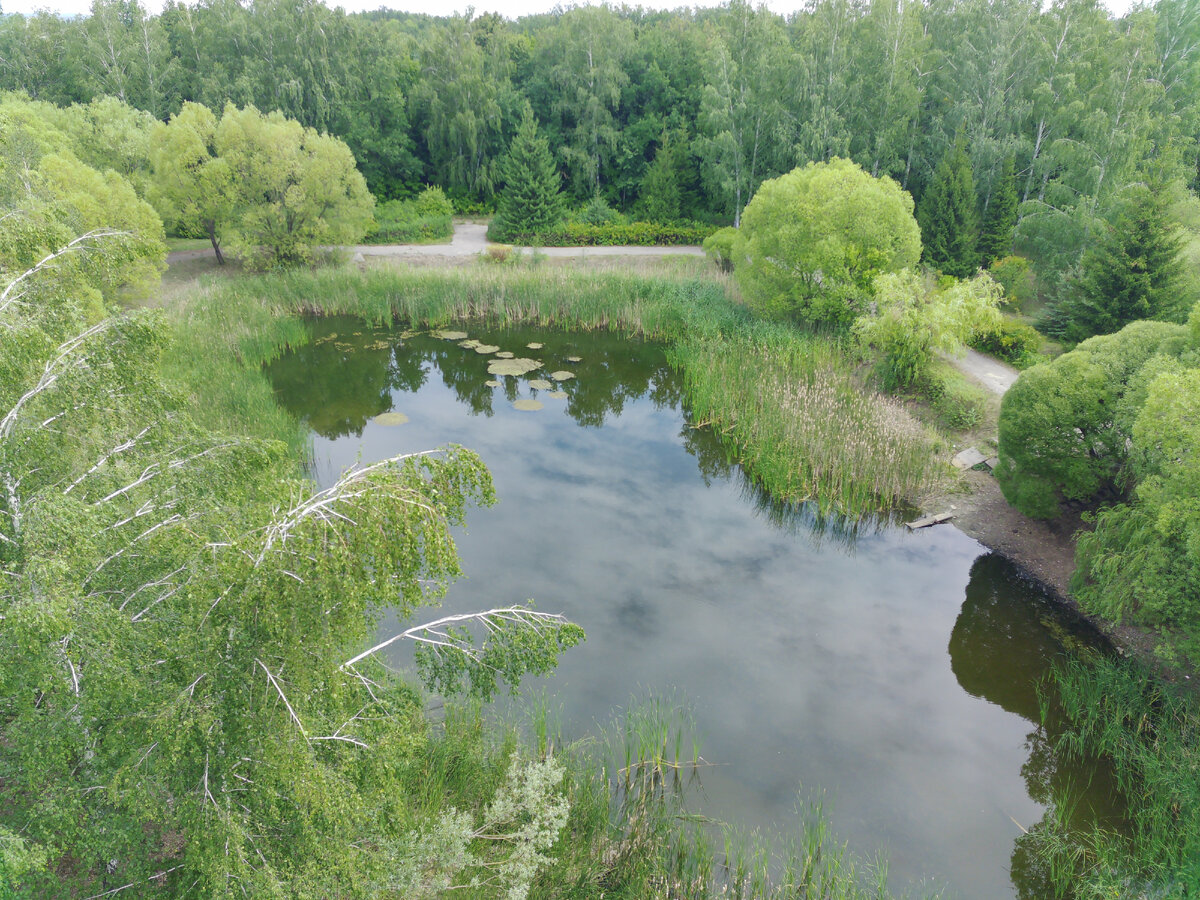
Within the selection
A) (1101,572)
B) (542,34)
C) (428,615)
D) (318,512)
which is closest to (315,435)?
(428,615)

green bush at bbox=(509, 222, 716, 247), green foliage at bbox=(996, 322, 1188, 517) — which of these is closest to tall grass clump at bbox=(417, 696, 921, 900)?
green foliage at bbox=(996, 322, 1188, 517)

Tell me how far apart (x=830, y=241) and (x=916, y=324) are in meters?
3.12

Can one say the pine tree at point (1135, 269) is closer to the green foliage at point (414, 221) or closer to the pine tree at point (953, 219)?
the pine tree at point (953, 219)

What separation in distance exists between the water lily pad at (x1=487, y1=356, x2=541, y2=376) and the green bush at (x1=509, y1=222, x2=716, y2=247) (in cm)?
1270

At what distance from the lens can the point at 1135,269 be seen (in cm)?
1498

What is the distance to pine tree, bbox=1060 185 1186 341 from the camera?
14547mm

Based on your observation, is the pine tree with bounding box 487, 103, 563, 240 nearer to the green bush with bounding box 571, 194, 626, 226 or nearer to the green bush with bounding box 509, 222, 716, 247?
the green bush with bounding box 509, 222, 716, 247

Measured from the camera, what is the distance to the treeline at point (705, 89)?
22266 millimetres

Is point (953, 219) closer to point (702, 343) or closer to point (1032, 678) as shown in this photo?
point (702, 343)

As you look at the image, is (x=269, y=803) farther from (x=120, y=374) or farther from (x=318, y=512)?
(x=120, y=374)

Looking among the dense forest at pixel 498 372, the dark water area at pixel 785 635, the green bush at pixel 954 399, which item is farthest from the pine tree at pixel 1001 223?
the dark water area at pixel 785 635

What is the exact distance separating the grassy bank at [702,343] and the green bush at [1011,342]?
3.79 m

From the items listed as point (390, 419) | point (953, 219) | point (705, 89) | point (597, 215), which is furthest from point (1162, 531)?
point (597, 215)

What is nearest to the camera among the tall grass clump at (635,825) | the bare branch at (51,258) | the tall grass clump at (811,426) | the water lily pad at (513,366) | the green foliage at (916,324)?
the bare branch at (51,258)
